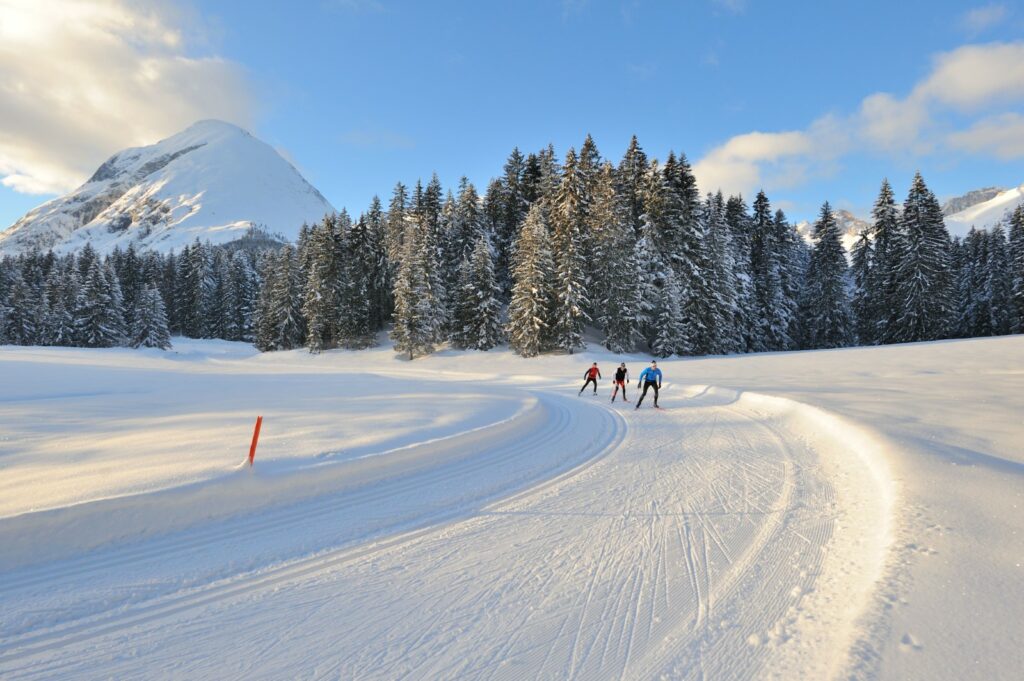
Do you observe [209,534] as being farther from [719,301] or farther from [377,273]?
[377,273]

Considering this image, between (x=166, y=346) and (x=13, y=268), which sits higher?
(x=13, y=268)

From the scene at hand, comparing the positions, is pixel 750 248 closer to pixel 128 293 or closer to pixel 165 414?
pixel 165 414

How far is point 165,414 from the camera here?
1077cm

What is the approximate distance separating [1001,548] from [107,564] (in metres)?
8.05

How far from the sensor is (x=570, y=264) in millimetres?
34875

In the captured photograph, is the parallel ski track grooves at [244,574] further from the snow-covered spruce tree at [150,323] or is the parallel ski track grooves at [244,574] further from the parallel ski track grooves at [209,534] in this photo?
the snow-covered spruce tree at [150,323]

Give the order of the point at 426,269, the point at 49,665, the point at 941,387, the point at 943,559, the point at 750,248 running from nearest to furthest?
the point at 49,665 → the point at 943,559 → the point at 941,387 → the point at 426,269 → the point at 750,248

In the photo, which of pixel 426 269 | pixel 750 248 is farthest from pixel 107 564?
pixel 750 248

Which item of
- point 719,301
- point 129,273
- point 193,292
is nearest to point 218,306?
point 193,292

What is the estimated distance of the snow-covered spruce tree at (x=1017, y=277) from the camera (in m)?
39.0

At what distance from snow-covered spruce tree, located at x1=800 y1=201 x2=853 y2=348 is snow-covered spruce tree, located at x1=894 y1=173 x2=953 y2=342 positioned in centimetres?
447

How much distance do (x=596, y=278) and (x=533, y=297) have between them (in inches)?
233

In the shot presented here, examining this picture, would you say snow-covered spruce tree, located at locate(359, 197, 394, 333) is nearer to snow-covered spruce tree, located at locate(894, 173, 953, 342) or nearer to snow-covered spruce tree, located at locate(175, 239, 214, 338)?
snow-covered spruce tree, located at locate(175, 239, 214, 338)

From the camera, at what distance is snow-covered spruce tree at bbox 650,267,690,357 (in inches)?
1378
